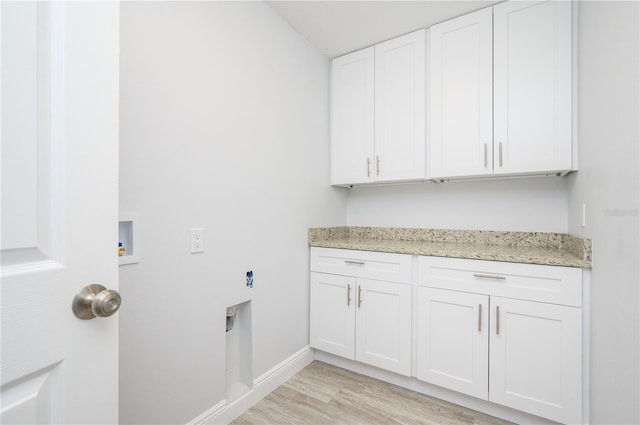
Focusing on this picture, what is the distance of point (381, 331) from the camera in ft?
6.33

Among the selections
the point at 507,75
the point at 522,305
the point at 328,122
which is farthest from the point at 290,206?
the point at 507,75

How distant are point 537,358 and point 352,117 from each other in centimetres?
196

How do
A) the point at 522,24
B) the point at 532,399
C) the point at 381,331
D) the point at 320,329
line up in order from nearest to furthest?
1. the point at 532,399
2. the point at 522,24
3. the point at 381,331
4. the point at 320,329

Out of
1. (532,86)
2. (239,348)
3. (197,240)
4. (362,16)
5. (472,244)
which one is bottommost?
(239,348)

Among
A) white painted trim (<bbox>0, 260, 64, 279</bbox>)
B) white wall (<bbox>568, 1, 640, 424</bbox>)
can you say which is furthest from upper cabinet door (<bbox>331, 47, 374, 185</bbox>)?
white painted trim (<bbox>0, 260, 64, 279</bbox>)

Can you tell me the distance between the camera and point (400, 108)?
216cm

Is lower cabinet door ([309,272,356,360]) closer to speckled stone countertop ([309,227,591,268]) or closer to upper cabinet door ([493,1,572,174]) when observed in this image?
speckled stone countertop ([309,227,591,268])

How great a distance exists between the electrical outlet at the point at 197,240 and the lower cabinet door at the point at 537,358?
5.19 ft

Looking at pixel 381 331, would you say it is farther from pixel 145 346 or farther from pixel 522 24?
pixel 522 24

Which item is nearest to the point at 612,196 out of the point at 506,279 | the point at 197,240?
the point at 506,279

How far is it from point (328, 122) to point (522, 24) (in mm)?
1404

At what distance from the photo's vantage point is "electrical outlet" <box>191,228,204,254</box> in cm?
140

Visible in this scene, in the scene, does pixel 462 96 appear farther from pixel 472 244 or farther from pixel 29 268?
pixel 29 268

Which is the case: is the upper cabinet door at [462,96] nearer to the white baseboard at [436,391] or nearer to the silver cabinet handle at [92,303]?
the white baseboard at [436,391]
